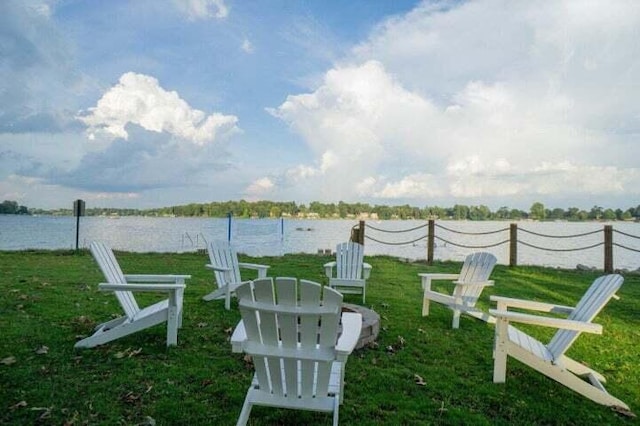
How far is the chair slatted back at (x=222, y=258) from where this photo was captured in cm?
633

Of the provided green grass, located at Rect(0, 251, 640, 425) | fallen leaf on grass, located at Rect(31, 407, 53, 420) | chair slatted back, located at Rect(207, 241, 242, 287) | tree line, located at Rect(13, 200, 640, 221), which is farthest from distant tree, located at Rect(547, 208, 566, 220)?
fallen leaf on grass, located at Rect(31, 407, 53, 420)

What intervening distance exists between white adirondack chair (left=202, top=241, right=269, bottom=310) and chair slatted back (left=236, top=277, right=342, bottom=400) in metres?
3.46

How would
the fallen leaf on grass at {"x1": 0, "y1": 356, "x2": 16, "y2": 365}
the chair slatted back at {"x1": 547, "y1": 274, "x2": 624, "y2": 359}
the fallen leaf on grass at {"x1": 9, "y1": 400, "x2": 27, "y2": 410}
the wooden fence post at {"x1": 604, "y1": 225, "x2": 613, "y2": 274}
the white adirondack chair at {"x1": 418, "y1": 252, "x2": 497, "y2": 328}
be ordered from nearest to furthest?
the fallen leaf on grass at {"x1": 9, "y1": 400, "x2": 27, "y2": 410}, the chair slatted back at {"x1": 547, "y1": 274, "x2": 624, "y2": 359}, the fallen leaf on grass at {"x1": 0, "y1": 356, "x2": 16, "y2": 365}, the white adirondack chair at {"x1": 418, "y1": 252, "x2": 497, "y2": 328}, the wooden fence post at {"x1": 604, "y1": 225, "x2": 613, "y2": 274}

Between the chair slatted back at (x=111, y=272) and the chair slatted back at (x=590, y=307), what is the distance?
4.04 m

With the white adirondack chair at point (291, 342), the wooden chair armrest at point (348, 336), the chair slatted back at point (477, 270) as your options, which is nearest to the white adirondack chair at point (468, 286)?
the chair slatted back at point (477, 270)

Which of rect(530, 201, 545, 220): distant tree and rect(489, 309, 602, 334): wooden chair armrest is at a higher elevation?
rect(530, 201, 545, 220): distant tree

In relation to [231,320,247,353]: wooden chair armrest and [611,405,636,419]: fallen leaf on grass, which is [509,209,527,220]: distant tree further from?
[231,320,247,353]: wooden chair armrest

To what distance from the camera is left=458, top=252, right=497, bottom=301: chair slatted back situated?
5539 millimetres

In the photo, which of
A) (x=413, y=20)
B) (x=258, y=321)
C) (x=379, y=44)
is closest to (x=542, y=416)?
(x=258, y=321)

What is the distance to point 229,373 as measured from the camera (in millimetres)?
3623

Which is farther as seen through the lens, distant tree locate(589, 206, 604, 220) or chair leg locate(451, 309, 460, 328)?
distant tree locate(589, 206, 604, 220)

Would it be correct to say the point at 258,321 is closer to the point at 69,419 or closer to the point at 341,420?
the point at 341,420

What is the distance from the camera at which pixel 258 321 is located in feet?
8.09

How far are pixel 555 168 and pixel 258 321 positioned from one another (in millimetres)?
18708
